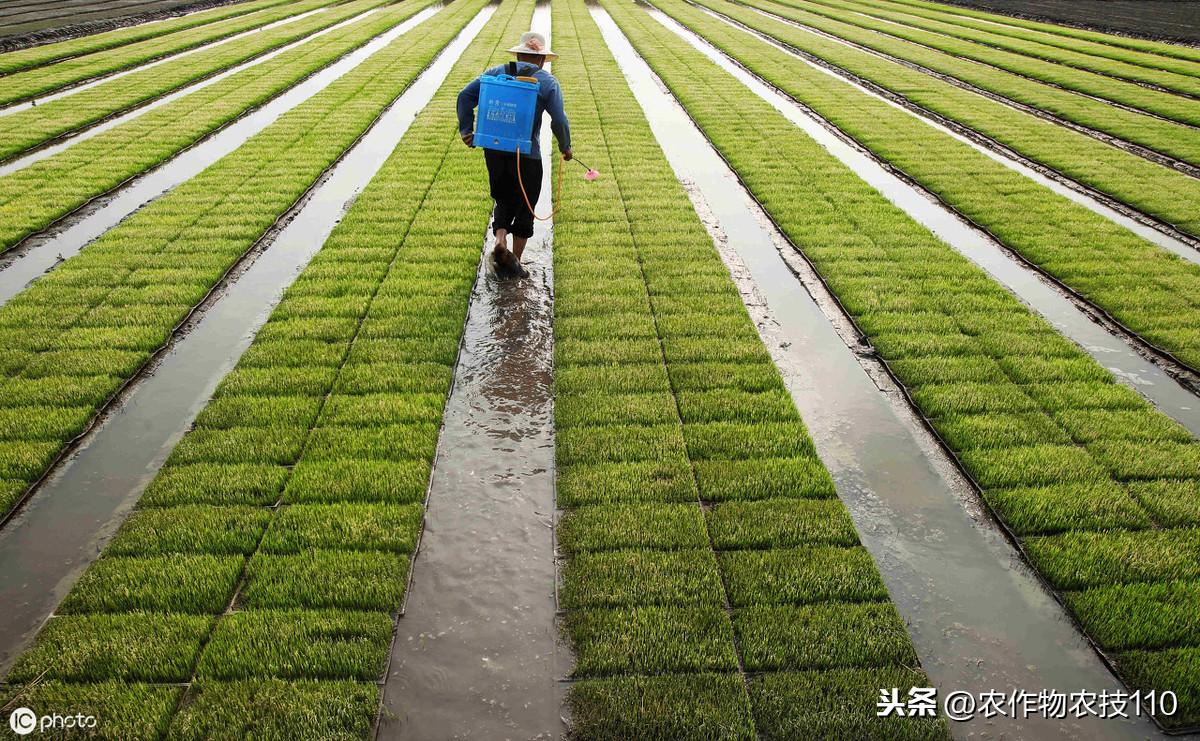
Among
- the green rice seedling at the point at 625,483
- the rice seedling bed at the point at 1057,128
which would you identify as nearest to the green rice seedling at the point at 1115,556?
the green rice seedling at the point at 625,483

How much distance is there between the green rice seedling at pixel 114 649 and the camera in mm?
3453

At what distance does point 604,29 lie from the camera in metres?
31.3

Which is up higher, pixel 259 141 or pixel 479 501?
pixel 259 141

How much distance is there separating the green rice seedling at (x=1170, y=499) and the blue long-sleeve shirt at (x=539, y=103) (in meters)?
5.47

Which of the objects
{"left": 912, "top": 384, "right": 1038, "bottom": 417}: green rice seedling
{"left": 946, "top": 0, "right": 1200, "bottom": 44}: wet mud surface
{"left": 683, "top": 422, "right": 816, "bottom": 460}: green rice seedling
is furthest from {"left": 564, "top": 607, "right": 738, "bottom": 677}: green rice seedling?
{"left": 946, "top": 0, "right": 1200, "bottom": 44}: wet mud surface

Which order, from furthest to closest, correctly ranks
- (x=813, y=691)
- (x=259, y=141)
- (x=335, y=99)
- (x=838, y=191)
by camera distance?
1. (x=335, y=99)
2. (x=259, y=141)
3. (x=838, y=191)
4. (x=813, y=691)

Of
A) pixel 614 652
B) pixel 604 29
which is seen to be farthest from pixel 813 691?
pixel 604 29

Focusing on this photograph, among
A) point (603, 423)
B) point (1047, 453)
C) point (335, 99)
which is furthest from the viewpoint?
point (335, 99)

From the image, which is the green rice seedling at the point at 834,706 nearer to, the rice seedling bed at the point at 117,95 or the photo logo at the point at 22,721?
the photo logo at the point at 22,721

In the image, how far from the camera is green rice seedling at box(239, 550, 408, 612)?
153 inches

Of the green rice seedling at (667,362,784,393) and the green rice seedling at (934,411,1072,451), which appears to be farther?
the green rice seedling at (667,362,784,393)

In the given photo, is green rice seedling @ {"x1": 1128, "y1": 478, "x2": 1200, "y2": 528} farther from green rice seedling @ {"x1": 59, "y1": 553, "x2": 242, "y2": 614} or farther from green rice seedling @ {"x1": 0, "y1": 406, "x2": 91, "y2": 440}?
green rice seedling @ {"x1": 0, "y1": 406, "x2": 91, "y2": 440}

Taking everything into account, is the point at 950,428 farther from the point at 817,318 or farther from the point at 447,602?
the point at 447,602

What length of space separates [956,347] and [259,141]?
40.3 ft
